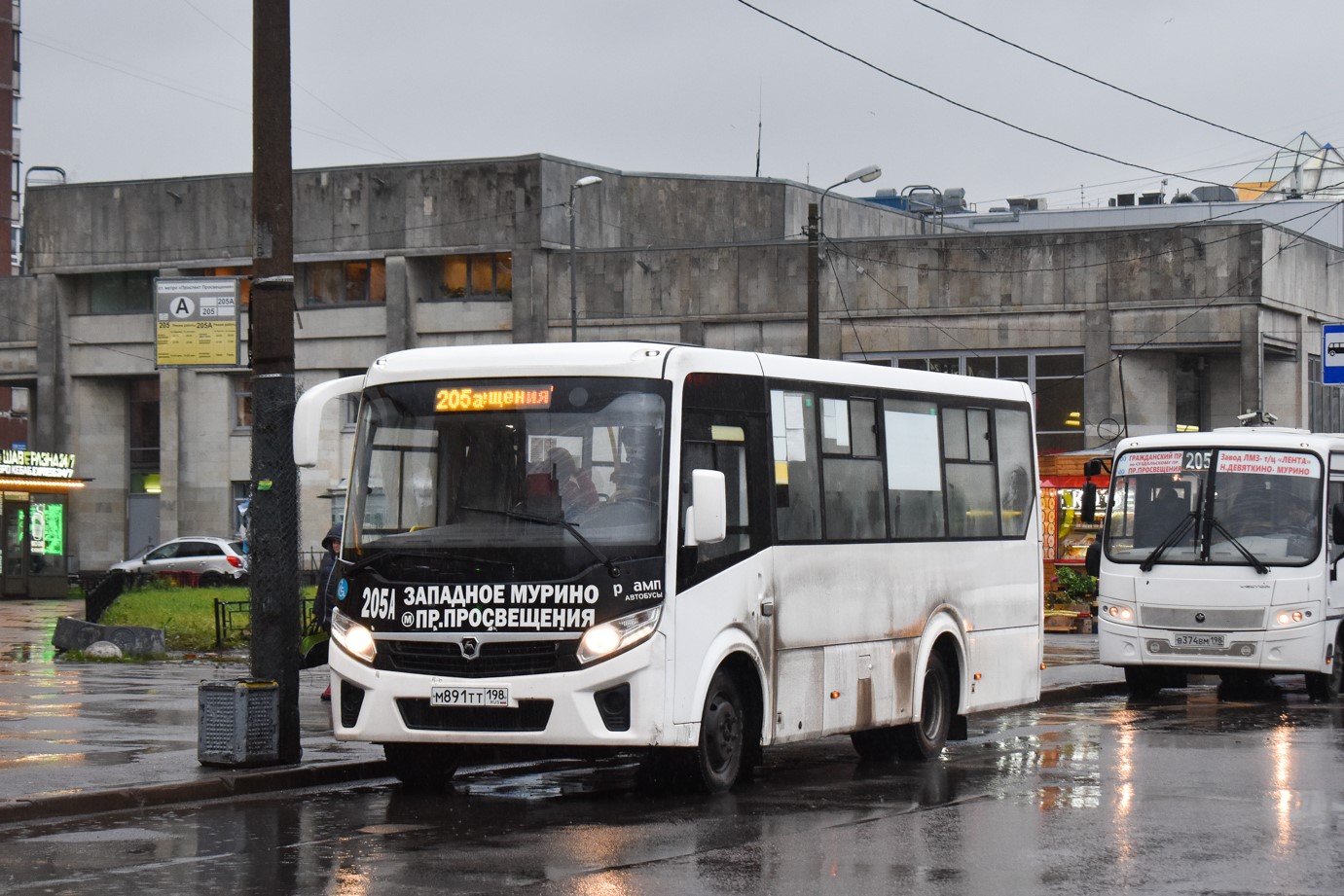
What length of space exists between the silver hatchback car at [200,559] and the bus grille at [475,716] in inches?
1572

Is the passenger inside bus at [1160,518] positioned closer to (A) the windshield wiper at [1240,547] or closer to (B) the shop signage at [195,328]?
(A) the windshield wiper at [1240,547]

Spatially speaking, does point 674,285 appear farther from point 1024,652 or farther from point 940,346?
point 1024,652

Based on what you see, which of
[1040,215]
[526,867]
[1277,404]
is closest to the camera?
[526,867]

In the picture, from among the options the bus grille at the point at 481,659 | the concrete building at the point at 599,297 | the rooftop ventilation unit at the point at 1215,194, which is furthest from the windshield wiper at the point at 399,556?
the rooftop ventilation unit at the point at 1215,194

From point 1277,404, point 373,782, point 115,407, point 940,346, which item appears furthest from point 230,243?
point 373,782

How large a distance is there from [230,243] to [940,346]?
71.6 feet

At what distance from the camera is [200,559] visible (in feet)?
173

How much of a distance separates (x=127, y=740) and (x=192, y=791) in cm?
274

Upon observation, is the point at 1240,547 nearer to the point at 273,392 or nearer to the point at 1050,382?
the point at 273,392

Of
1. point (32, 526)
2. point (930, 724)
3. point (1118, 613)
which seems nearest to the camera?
point (930, 724)

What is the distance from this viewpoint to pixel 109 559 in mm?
64125

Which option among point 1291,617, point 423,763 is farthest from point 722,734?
point 1291,617

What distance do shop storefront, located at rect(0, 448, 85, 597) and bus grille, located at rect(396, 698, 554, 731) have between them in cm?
3897

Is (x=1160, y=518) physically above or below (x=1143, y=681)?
above
